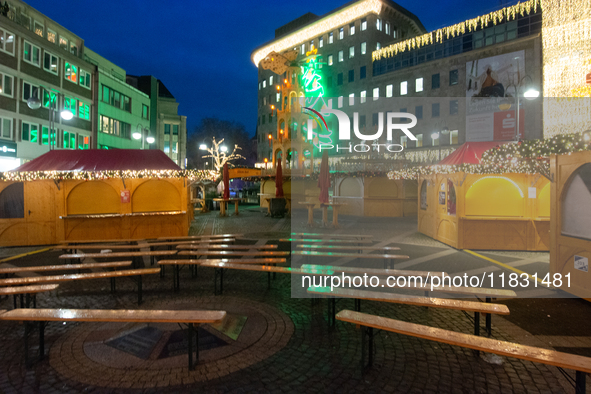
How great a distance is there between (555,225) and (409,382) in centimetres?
579

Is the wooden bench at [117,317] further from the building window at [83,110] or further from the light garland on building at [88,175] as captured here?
the building window at [83,110]

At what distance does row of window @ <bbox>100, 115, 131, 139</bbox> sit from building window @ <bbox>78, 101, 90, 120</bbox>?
72.8 inches

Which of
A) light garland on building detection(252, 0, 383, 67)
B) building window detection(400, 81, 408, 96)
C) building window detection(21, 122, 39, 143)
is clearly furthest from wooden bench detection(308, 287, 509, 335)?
light garland on building detection(252, 0, 383, 67)

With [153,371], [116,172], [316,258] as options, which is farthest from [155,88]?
[153,371]

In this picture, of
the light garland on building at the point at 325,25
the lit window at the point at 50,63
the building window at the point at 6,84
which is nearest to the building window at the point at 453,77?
the light garland on building at the point at 325,25

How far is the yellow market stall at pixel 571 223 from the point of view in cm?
646

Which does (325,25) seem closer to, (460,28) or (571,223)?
(460,28)

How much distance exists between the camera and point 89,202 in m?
13.6

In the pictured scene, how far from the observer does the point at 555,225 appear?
729 cm

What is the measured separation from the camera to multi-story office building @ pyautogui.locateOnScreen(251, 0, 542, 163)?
33.6 m

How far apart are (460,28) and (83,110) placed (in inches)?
1499

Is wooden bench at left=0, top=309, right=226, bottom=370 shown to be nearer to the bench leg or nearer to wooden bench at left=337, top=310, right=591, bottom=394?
wooden bench at left=337, top=310, right=591, bottom=394

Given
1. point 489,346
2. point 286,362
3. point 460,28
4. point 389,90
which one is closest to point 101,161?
point 286,362

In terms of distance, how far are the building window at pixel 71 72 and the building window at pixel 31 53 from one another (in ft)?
10.7
